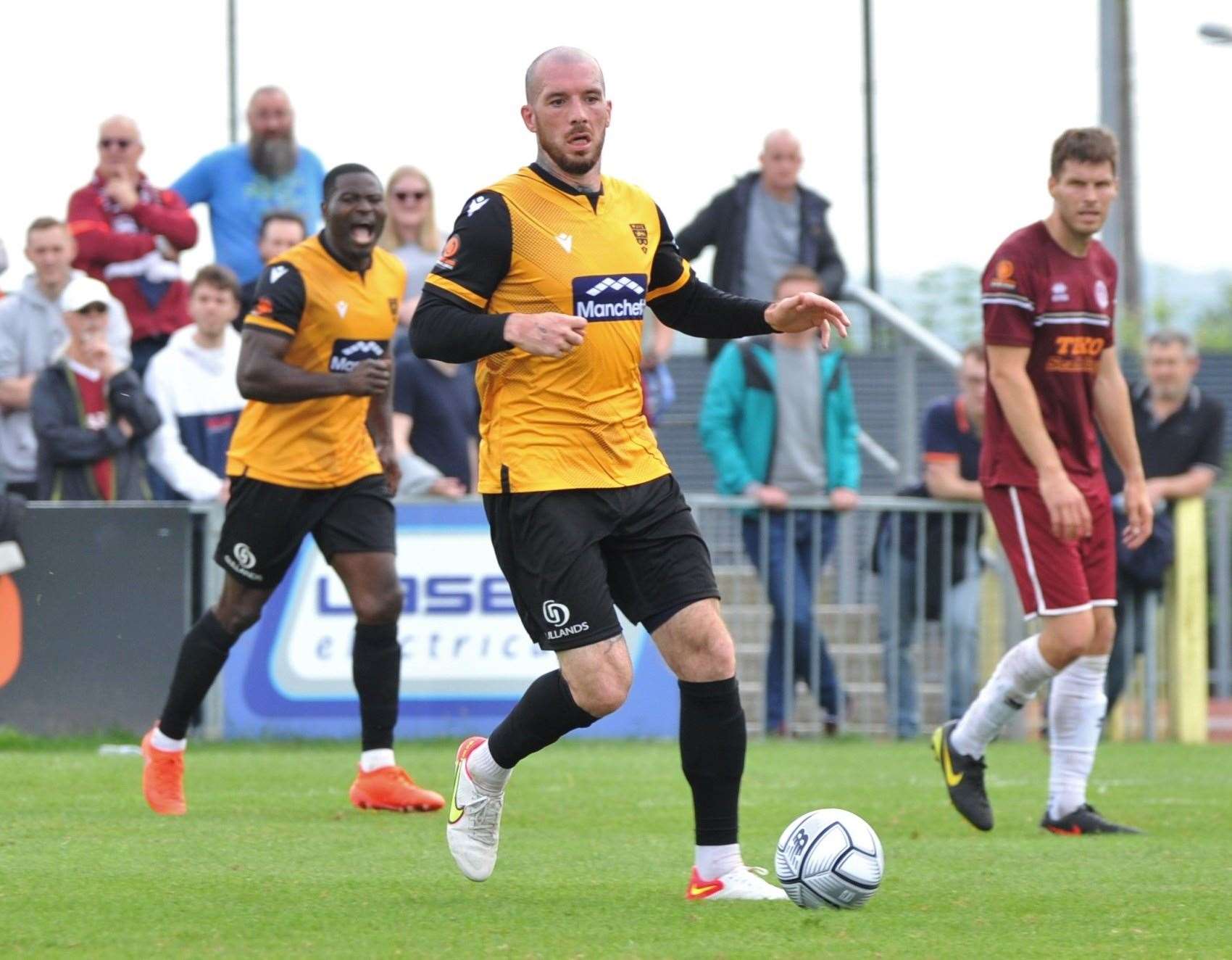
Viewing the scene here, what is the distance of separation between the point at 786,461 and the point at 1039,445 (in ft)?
16.6

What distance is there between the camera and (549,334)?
17.5ft

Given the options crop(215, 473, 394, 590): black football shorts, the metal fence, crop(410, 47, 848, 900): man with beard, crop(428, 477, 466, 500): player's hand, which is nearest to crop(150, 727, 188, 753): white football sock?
crop(215, 473, 394, 590): black football shorts

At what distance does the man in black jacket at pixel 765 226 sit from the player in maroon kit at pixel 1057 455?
212 inches

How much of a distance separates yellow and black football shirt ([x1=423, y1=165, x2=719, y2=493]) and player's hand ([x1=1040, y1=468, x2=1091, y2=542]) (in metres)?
2.22

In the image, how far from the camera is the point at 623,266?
5.89 meters

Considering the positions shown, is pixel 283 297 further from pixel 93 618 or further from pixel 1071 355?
pixel 93 618

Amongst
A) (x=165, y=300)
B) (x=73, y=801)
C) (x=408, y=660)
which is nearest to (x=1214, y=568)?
(x=408, y=660)

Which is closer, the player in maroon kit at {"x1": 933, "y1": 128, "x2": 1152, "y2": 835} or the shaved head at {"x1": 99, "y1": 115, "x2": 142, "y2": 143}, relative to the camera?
the player in maroon kit at {"x1": 933, "y1": 128, "x2": 1152, "y2": 835}

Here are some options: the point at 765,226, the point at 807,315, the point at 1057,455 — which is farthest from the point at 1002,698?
the point at 765,226

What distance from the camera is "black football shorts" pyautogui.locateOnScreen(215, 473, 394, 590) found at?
8.23m

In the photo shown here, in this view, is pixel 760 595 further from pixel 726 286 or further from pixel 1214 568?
pixel 1214 568

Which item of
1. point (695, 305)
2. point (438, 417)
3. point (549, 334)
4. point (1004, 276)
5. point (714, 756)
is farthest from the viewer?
point (438, 417)

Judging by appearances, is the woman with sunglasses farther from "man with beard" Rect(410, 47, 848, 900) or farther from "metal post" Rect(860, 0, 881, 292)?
"metal post" Rect(860, 0, 881, 292)

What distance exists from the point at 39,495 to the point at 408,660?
2300 mm
